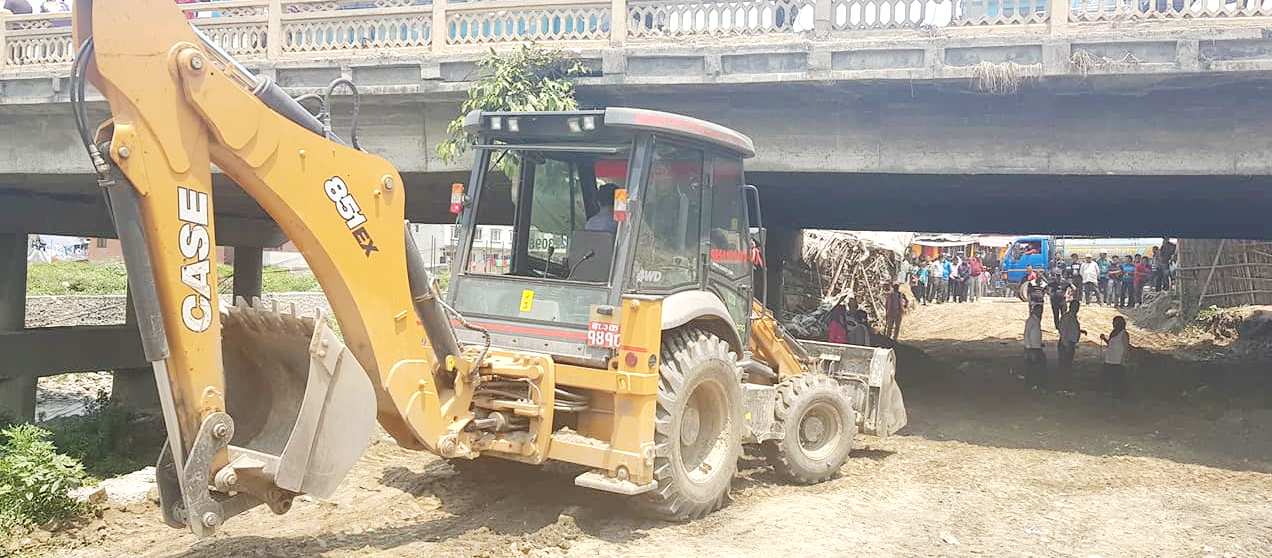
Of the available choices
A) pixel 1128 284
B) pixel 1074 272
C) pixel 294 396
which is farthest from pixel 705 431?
pixel 1074 272

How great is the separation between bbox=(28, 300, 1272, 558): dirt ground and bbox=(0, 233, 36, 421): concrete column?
9544 millimetres

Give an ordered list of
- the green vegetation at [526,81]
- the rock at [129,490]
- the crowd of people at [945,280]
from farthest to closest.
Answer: the crowd of people at [945,280] < the green vegetation at [526,81] < the rock at [129,490]

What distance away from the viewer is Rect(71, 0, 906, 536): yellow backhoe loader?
4023 mm

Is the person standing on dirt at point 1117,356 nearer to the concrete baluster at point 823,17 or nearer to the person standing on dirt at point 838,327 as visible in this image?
the person standing on dirt at point 838,327

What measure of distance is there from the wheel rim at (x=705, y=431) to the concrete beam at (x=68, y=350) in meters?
12.4

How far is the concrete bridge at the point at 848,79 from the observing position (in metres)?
8.80

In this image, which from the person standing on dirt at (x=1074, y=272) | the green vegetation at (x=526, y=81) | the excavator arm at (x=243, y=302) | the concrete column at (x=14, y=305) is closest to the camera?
the excavator arm at (x=243, y=302)

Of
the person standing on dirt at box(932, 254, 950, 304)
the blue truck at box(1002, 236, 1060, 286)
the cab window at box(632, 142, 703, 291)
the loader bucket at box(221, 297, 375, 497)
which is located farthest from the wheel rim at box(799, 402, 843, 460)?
the blue truck at box(1002, 236, 1060, 286)

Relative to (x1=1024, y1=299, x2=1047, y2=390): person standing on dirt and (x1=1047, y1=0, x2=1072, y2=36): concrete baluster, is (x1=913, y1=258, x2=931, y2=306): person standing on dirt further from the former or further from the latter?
(x1=1047, y1=0, x2=1072, y2=36): concrete baluster

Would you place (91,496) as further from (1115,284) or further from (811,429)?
(1115,284)

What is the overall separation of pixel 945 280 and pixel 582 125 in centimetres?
2738

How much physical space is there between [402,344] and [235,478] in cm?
113

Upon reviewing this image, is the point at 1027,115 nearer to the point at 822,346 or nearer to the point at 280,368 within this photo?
the point at 822,346

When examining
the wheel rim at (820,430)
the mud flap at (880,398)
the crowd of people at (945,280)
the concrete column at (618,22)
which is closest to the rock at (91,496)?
the wheel rim at (820,430)
